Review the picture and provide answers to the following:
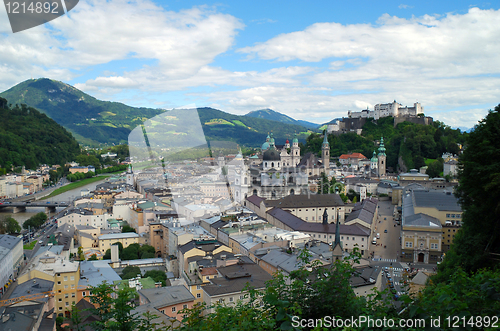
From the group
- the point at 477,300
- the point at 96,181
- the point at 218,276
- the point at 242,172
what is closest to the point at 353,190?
the point at 242,172

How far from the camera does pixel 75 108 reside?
133250 mm

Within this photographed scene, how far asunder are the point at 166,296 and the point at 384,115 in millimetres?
54855

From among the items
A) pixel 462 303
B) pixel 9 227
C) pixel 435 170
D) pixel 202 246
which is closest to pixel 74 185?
pixel 9 227

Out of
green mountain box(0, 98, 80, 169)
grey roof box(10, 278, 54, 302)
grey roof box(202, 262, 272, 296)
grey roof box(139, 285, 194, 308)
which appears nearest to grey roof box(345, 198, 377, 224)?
grey roof box(202, 262, 272, 296)

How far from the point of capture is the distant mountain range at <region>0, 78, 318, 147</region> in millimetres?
89062

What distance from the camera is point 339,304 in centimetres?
451

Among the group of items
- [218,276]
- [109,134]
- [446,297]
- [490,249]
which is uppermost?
[109,134]

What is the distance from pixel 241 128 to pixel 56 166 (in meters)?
42.8

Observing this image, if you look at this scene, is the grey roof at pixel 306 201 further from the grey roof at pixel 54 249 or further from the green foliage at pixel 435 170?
the green foliage at pixel 435 170

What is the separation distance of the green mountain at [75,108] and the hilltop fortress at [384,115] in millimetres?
61784

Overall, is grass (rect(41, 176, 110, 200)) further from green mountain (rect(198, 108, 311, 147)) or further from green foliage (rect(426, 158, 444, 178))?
green foliage (rect(426, 158, 444, 178))

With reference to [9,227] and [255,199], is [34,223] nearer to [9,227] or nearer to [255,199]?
[9,227]

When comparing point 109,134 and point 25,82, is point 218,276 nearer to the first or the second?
point 109,134

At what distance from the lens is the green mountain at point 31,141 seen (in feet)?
185
